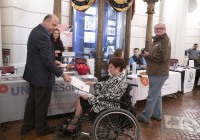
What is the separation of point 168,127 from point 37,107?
6.37 ft

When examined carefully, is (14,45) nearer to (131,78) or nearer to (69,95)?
(69,95)

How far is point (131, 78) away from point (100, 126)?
1.68 metres

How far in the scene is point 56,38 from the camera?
371 cm

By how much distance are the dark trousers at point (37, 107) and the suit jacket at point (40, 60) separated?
0.11 m

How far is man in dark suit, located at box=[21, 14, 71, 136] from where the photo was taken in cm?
233

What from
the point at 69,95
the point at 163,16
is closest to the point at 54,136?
the point at 69,95

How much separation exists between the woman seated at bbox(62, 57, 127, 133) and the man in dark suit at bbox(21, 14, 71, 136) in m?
0.34

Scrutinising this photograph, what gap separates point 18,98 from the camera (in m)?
2.76

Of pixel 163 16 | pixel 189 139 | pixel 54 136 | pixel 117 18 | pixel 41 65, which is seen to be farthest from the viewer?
pixel 163 16

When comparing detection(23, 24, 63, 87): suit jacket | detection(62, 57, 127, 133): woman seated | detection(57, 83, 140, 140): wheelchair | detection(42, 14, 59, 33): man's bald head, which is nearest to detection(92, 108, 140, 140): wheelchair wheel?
detection(57, 83, 140, 140): wheelchair

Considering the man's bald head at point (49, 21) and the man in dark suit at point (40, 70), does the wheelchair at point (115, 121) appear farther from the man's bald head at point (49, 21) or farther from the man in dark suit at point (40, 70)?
the man's bald head at point (49, 21)

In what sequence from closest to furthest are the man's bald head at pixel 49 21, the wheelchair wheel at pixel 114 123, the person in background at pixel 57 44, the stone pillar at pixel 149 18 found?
the wheelchair wheel at pixel 114 123
the man's bald head at pixel 49 21
the person in background at pixel 57 44
the stone pillar at pixel 149 18

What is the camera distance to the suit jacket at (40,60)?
2318 millimetres

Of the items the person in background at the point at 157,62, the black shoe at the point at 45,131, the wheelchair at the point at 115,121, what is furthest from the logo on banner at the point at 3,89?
the person in background at the point at 157,62
